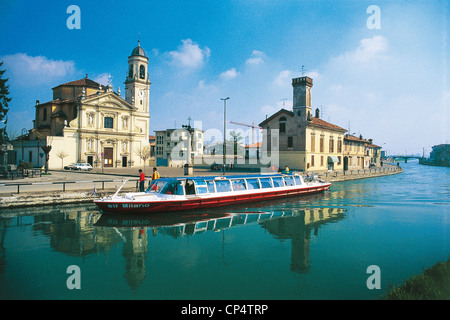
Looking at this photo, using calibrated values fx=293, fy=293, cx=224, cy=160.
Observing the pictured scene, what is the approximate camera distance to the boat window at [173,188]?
735 inches

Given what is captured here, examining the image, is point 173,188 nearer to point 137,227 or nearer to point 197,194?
point 197,194

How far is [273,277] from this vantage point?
29.7 ft

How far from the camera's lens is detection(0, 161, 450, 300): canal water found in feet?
27.3

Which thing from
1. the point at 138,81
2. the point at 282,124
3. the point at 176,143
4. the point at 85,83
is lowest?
the point at 176,143

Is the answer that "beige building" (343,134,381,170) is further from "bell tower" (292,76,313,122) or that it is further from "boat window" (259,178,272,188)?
"boat window" (259,178,272,188)

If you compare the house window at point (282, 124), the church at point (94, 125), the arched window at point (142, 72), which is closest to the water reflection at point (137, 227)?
the house window at point (282, 124)

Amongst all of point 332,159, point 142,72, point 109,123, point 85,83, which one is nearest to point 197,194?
point 332,159

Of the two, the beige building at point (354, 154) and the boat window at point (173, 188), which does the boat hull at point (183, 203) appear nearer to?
the boat window at point (173, 188)

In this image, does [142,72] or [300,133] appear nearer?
[300,133]

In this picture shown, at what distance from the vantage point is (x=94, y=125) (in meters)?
51.4

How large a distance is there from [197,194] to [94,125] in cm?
3924
